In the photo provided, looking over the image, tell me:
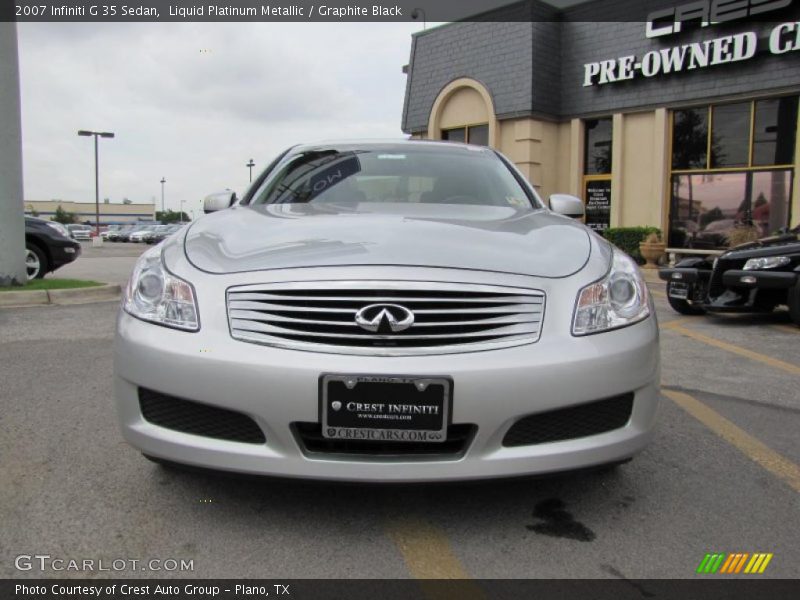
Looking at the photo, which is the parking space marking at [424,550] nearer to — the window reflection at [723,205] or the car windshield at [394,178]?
the car windshield at [394,178]

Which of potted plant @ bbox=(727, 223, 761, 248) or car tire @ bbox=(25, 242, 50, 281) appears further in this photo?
potted plant @ bbox=(727, 223, 761, 248)

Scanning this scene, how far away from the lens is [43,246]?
383 inches

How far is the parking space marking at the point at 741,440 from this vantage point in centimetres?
299

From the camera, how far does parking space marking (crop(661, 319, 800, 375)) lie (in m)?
5.27

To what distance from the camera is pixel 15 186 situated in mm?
8430

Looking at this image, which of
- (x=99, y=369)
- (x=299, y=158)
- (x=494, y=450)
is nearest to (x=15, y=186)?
(x=99, y=369)

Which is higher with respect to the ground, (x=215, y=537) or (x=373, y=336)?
(x=373, y=336)

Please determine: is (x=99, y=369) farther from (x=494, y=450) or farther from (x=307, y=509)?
(x=494, y=450)

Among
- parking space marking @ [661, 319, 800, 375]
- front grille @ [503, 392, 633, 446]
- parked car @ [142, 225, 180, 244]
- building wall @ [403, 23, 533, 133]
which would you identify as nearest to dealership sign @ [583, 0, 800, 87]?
building wall @ [403, 23, 533, 133]

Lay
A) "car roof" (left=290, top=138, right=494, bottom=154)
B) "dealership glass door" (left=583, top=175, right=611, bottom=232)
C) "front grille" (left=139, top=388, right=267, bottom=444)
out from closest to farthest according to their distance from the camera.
Result: 1. "front grille" (left=139, top=388, right=267, bottom=444)
2. "car roof" (left=290, top=138, right=494, bottom=154)
3. "dealership glass door" (left=583, top=175, right=611, bottom=232)

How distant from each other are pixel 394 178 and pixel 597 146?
42.5 feet

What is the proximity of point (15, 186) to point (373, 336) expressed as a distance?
7813mm

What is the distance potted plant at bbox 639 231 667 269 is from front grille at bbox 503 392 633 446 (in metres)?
12.2

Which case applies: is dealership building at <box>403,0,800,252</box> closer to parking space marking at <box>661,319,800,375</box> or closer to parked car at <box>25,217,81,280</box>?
parking space marking at <box>661,319,800,375</box>
